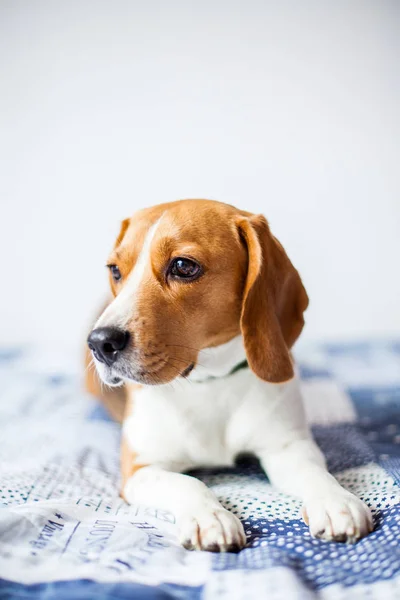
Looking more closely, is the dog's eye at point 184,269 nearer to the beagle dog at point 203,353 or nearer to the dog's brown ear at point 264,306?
the beagle dog at point 203,353

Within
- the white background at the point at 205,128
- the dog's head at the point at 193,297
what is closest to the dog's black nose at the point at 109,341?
the dog's head at the point at 193,297

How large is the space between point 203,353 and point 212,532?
56cm

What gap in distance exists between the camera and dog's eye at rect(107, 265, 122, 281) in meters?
1.88

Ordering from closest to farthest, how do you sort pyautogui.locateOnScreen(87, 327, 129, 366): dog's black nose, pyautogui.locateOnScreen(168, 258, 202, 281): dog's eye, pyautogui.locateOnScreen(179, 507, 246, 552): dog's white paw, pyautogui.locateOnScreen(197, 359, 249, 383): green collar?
1. pyautogui.locateOnScreen(179, 507, 246, 552): dog's white paw
2. pyautogui.locateOnScreen(87, 327, 129, 366): dog's black nose
3. pyautogui.locateOnScreen(168, 258, 202, 281): dog's eye
4. pyautogui.locateOnScreen(197, 359, 249, 383): green collar

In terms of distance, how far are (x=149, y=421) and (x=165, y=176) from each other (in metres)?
2.93

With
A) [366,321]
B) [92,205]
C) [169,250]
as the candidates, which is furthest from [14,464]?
[366,321]

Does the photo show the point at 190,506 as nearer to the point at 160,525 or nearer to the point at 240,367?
the point at 160,525

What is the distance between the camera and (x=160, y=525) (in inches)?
56.9

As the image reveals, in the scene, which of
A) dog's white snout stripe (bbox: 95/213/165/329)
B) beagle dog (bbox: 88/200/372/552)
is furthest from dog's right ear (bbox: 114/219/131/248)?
dog's white snout stripe (bbox: 95/213/165/329)

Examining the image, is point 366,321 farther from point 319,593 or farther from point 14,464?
point 319,593

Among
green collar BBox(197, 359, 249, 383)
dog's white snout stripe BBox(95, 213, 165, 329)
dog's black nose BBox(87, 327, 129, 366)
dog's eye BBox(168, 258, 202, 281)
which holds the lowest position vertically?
green collar BBox(197, 359, 249, 383)

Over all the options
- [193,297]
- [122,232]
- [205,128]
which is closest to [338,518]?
[193,297]

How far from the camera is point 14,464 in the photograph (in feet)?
6.41

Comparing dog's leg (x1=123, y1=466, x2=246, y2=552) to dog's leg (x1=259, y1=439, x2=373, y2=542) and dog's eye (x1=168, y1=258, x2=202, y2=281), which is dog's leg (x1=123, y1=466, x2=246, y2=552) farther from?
dog's eye (x1=168, y1=258, x2=202, y2=281)
